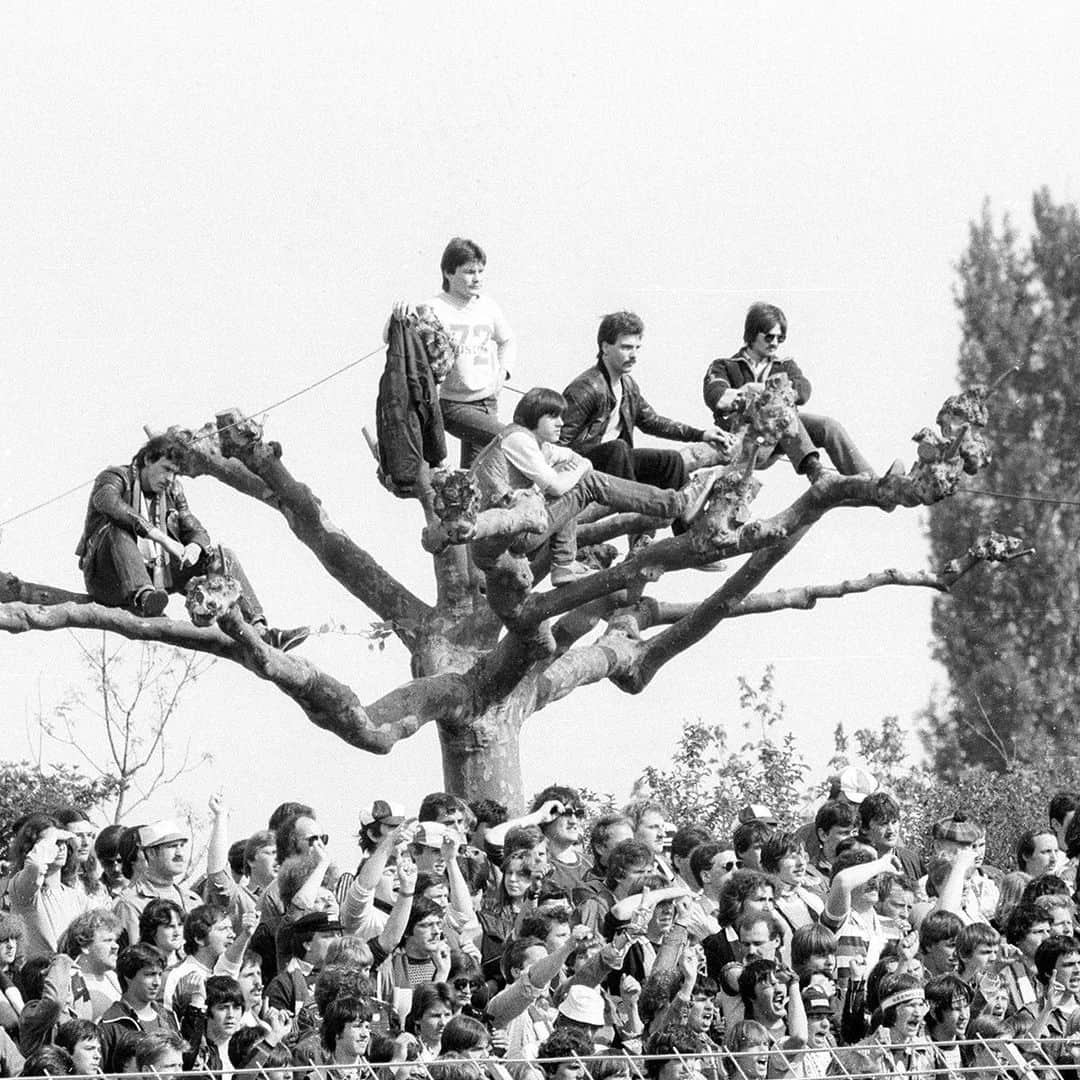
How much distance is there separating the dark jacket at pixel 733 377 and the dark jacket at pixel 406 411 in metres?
1.43

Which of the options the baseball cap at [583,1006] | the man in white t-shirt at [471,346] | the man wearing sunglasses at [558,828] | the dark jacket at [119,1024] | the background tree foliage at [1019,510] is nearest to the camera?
the dark jacket at [119,1024]

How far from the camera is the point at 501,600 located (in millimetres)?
15945

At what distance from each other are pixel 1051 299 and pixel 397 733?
73.8 ft

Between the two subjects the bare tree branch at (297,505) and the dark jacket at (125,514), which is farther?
the bare tree branch at (297,505)

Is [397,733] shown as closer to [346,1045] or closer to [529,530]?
[529,530]

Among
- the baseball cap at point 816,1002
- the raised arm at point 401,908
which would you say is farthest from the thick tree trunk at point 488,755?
the baseball cap at point 816,1002

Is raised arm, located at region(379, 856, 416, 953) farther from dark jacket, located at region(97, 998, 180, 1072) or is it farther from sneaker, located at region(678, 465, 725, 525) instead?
sneaker, located at region(678, 465, 725, 525)

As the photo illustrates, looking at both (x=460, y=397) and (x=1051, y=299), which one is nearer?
(x=460, y=397)

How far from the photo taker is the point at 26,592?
16422mm

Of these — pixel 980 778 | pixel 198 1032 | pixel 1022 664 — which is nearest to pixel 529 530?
pixel 198 1032

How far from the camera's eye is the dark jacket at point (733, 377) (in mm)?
16297

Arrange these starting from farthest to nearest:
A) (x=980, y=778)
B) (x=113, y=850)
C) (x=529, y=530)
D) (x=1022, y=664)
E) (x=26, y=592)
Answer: (x=1022, y=664) → (x=980, y=778) → (x=26, y=592) → (x=529, y=530) → (x=113, y=850)

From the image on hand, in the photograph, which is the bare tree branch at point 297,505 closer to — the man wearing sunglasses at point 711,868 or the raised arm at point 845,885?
the man wearing sunglasses at point 711,868

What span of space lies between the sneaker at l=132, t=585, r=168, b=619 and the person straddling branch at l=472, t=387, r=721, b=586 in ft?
5.33
